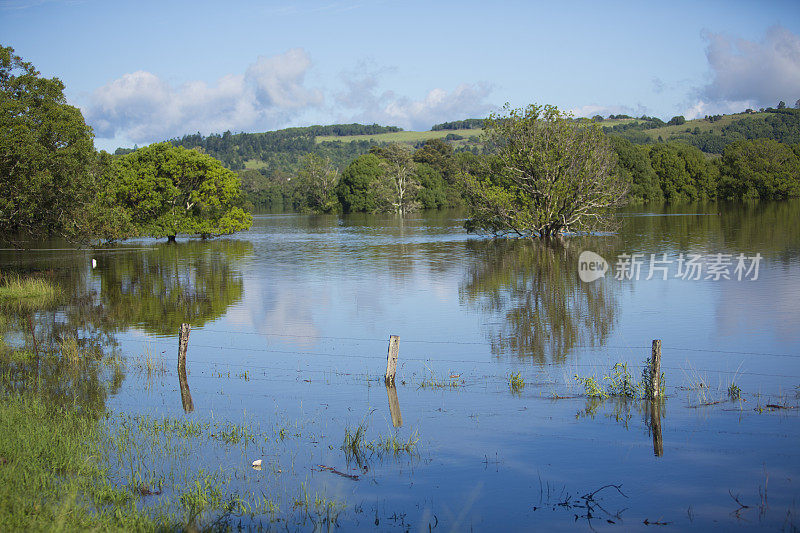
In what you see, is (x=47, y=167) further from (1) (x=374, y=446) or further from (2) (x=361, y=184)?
(2) (x=361, y=184)

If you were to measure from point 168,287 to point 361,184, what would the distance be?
98.9 metres

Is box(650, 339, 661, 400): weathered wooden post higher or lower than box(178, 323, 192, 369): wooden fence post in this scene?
lower

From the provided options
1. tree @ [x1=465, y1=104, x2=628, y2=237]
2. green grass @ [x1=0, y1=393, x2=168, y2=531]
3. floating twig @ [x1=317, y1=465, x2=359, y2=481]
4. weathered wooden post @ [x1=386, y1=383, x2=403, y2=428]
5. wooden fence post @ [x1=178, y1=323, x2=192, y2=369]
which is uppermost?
tree @ [x1=465, y1=104, x2=628, y2=237]

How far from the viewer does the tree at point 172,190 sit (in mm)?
62812

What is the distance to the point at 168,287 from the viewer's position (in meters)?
35.4

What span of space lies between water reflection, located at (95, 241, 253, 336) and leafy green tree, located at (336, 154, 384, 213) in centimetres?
7555

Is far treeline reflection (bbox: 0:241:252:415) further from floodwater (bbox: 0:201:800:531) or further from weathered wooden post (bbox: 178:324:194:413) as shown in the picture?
weathered wooden post (bbox: 178:324:194:413)

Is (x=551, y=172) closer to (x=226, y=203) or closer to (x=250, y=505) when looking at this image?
(x=226, y=203)

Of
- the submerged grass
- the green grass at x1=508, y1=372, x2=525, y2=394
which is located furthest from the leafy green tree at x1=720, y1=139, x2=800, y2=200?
the submerged grass

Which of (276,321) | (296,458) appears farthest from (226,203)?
(296,458)

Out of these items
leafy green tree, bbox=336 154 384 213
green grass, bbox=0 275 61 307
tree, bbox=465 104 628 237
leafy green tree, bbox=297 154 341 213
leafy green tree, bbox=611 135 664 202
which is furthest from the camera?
leafy green tree, bbox=297 154 341 213

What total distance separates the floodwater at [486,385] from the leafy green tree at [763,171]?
87.8 meters

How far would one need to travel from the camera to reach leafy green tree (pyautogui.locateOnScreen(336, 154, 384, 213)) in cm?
13175

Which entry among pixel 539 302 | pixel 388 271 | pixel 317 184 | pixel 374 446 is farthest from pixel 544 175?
pixel 317 184
